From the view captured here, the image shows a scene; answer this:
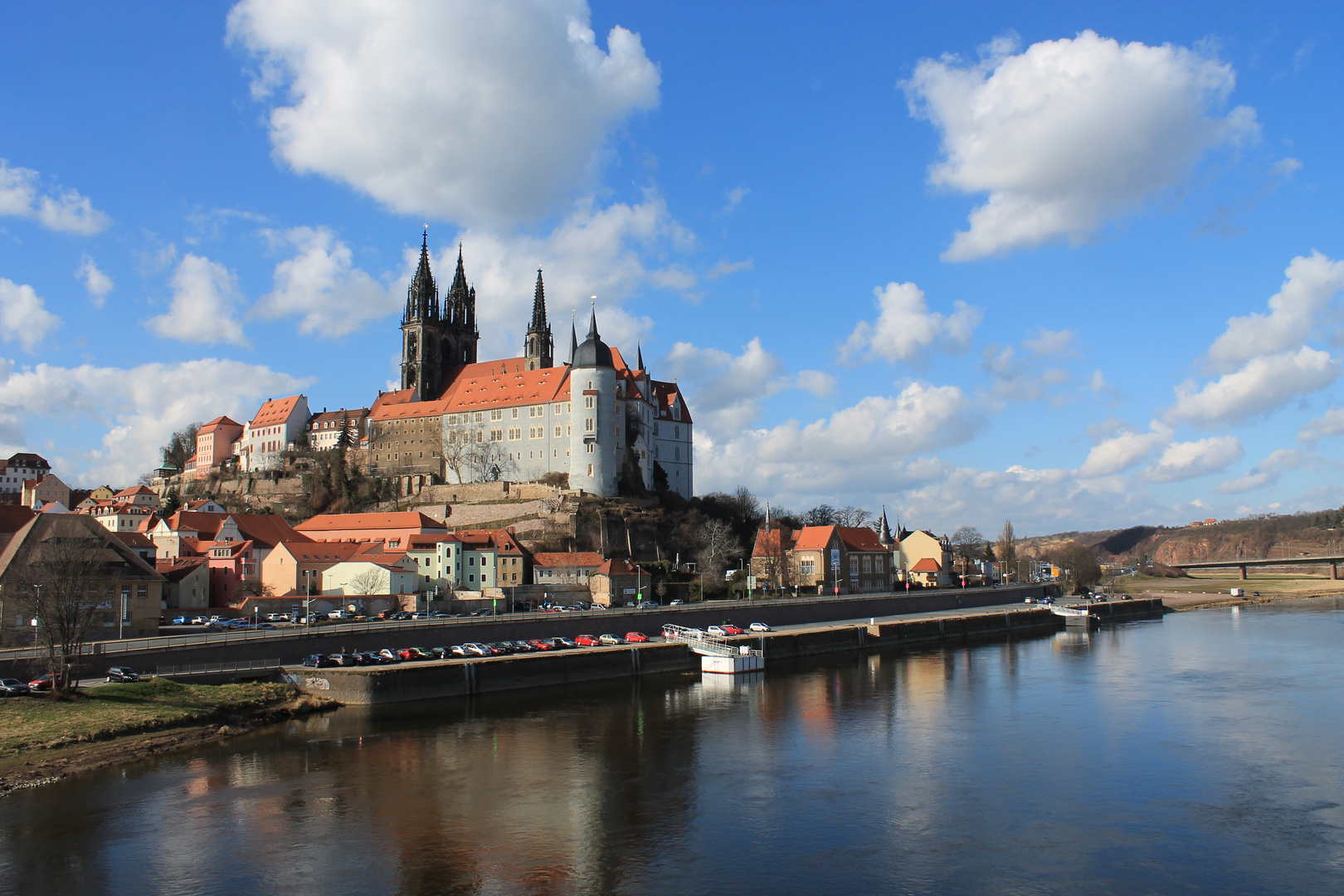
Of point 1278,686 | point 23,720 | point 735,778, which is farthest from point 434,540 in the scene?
point 1278,686

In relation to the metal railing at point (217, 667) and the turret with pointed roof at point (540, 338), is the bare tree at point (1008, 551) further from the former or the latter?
the metal railing at point (217, 667)

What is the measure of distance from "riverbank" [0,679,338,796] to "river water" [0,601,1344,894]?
1.28m

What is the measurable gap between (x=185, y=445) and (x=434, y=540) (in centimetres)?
8590

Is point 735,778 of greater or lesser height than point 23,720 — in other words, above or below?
below

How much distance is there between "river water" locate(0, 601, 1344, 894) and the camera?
20625 millimetres

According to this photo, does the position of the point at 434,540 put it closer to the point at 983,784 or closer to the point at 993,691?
the point at 993,691

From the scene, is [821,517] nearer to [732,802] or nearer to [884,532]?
[884,532]

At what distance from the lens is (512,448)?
336 feet

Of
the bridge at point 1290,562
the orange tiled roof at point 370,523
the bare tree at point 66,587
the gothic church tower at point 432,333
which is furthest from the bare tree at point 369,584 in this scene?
the bridge at point 1290,562

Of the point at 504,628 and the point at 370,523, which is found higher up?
the point at 370,523

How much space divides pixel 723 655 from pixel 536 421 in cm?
5265

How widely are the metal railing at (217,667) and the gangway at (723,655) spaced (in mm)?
22655

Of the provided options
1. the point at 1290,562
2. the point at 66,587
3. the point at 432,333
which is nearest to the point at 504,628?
the point at 66,587

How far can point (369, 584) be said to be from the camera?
2670 inches
